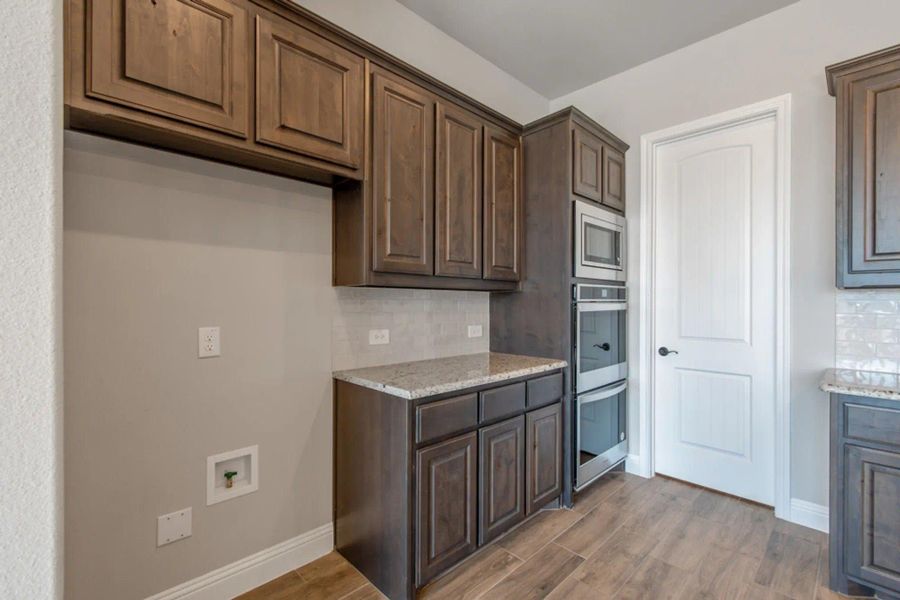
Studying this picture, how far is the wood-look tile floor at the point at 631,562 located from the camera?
185cm

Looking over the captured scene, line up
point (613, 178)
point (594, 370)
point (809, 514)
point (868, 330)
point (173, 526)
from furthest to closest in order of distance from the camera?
1. point (613, 178)
2. point (594, 370)
3. point (809, 514)
4. point (868, 330)
5. point (173, 526)

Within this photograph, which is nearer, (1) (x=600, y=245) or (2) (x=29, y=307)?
(2) (x=29, y=307)

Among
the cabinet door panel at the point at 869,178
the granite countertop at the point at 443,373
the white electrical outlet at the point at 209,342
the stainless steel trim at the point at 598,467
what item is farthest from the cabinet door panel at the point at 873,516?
the white electrical outlet at the point at 209,342

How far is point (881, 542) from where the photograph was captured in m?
1.72

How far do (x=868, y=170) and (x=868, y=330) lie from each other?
837mm

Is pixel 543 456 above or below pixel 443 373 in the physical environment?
below

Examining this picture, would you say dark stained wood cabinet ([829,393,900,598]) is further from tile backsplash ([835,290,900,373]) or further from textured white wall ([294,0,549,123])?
textured white wall ([294,0,549,123])

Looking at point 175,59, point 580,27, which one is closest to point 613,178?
point 580,27

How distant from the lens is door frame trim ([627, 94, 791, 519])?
2.44m

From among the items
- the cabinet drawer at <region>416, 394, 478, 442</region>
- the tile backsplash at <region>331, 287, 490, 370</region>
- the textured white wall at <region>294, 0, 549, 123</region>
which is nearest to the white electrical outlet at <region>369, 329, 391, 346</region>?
the tile backsplash at <region>331, 287, 490, 370</region>

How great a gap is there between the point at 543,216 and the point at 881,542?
2.16m

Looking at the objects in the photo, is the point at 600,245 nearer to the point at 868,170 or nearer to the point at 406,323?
the point at 868,170

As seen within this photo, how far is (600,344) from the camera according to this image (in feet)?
9.25

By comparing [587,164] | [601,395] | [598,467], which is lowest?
[598,467]
